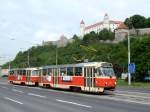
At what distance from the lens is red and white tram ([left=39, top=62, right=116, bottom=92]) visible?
109 feet

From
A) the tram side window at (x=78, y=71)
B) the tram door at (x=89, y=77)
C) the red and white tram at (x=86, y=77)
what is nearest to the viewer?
the red and white tram at (x=86, y=77)

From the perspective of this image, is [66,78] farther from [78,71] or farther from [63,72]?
[78,71]

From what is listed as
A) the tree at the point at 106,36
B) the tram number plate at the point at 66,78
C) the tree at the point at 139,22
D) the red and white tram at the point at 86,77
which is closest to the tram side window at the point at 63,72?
the red and white tram at the point at 86,77

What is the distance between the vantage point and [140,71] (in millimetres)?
71000

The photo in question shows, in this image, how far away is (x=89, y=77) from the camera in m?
34.5

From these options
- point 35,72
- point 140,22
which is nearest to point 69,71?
point 35,72

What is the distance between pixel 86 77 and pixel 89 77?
552 mm

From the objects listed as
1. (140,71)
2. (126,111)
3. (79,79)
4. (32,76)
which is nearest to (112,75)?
(79,79)

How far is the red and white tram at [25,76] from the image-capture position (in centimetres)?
5462

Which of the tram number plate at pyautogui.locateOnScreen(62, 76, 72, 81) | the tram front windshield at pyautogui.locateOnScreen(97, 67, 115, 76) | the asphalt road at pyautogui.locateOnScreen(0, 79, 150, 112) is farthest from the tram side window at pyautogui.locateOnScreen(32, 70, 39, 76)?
the asphalt road at pyautogui.locateOnScreen(0, 79, 150, 112)

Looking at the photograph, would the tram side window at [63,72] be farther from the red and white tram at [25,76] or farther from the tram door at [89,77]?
the red and white tram at [25,76]

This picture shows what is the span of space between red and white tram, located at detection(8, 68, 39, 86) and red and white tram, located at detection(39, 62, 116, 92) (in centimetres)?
1057

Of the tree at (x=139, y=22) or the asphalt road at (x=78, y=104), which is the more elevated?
the tree at (x=139, y=22)

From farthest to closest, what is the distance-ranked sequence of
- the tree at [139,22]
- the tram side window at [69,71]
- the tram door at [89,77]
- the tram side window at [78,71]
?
the tree at [139,22] → the tram side window at [69,71] → the tram side window at [78,71] → the tram door at [89,77]
